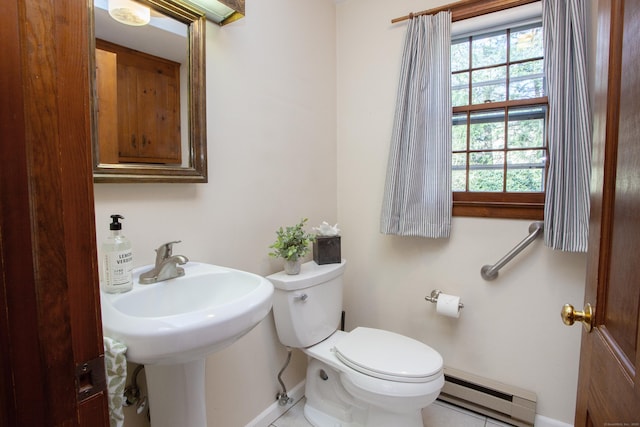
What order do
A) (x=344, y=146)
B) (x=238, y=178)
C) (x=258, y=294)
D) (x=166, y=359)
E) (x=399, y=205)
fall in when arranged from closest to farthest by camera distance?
(x=166, y=359)
(x=258, y=294)
(x=238, y=178)
(x=399, y=205)
(x=344, y=146)

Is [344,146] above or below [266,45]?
below

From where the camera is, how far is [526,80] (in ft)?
5.09

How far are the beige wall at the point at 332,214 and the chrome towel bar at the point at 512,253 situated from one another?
4cm

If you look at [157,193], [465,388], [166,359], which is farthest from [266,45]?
[465,388]

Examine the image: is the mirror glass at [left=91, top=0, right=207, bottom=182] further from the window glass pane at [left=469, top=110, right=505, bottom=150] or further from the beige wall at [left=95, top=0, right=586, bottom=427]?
the window glass pane at [left=469, top=110, right=505, bottom=150]

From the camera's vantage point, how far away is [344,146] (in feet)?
6.79

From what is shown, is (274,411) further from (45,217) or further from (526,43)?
(526,43)

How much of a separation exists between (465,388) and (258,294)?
4.56ft

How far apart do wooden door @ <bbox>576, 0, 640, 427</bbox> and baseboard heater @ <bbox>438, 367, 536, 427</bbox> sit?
3.24ft

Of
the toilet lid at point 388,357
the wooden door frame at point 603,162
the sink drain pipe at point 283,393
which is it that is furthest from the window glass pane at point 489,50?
the sink drain pipe at point 283,393

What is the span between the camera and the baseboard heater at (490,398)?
1547 millimetres

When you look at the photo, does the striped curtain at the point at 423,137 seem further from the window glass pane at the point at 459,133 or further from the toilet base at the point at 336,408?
the toilet base at the point at 336,408

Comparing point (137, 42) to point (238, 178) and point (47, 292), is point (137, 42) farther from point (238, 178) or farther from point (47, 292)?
point (47, 292)

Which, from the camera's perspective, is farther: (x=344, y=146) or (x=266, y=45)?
(x=344, y=146)
